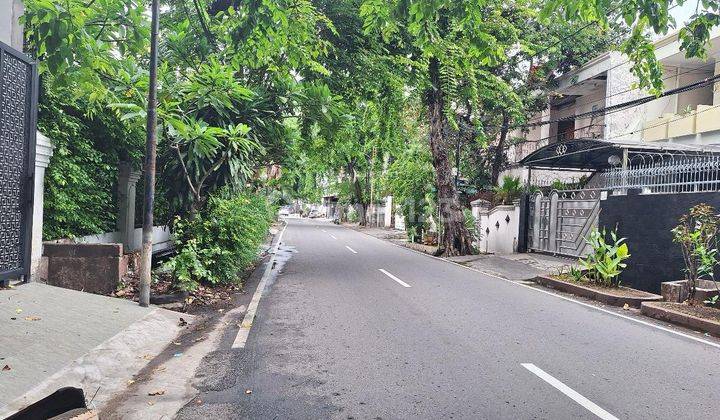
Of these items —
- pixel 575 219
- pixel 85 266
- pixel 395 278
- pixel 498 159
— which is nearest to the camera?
pixel 85 266

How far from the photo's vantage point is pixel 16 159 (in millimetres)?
4211

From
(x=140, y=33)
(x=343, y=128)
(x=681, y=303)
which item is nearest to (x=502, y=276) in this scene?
(x=681, y=303)

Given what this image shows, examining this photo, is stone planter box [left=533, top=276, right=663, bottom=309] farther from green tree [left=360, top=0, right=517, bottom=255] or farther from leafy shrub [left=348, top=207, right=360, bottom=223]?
leafy shrub [left=348, top=207, right=360, bottom=223]

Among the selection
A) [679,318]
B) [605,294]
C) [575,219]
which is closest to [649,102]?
[575,219]

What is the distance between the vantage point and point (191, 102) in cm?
954

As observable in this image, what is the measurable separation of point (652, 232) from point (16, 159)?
11.1 metres

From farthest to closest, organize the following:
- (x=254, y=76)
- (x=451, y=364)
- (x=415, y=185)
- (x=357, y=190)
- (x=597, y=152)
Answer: (x=357, y=190) → (x=415, y=185) → (x=597, y=152) → (x=254, y=76) → (x=451, y=364)

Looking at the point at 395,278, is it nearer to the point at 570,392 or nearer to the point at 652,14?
the point at 570,392

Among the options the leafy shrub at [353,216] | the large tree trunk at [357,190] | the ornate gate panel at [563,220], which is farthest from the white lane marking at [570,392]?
the leafy shrub at [353,216]

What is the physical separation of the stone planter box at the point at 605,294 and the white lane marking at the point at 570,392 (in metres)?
5.29

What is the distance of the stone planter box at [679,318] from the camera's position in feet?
24.3

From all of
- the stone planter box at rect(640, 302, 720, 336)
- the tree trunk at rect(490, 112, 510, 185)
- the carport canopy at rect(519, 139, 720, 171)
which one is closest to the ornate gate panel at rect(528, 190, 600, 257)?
the carport canopy at rect(519, 139, 720, 171)

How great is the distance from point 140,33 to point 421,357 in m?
4.71

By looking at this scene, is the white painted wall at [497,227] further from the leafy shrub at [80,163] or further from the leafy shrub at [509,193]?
the leafy shrub at [80,163]
